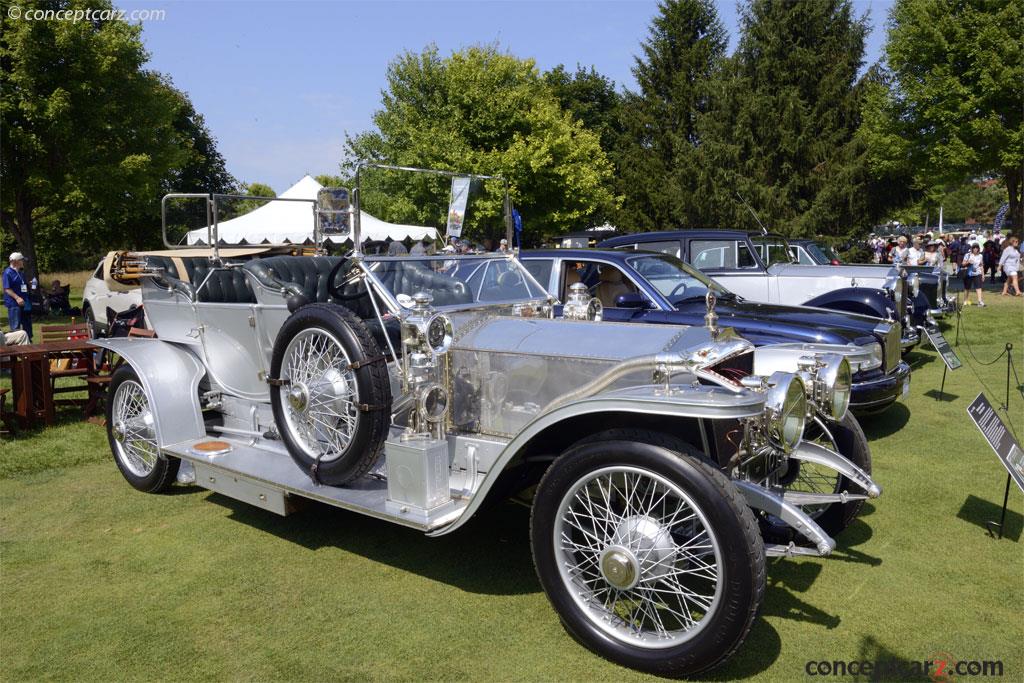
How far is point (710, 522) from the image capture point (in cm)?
270

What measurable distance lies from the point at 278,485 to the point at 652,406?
221cm

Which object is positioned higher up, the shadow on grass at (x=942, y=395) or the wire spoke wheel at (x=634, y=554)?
the wire spoke wheel at (x=634, y=554)

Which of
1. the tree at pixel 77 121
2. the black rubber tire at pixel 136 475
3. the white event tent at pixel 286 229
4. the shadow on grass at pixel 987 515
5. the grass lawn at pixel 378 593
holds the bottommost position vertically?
the grass lawn at pixel 378 593

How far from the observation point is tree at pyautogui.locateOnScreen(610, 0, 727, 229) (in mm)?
31938

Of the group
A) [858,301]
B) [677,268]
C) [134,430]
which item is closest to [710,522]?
[134,430]

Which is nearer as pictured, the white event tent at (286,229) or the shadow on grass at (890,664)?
the shadow on grass at (890,664)

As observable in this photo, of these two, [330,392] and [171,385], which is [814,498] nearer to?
[330,392]

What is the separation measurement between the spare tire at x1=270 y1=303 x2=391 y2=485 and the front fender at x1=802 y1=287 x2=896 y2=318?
6365 millimetres

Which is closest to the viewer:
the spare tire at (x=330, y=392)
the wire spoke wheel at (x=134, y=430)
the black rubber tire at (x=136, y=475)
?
the spare tire at (x=330, y=392)

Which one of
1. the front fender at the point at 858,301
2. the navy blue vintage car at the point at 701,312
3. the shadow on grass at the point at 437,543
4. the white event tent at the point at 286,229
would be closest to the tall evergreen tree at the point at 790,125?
the white event tent at the point at 286,229

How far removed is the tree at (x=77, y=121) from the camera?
18.2m

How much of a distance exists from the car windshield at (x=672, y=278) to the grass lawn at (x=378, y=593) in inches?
91.9

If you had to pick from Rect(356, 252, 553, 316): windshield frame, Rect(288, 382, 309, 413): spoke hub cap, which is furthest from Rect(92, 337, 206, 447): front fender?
Rect(356, 252, 553, 316): windshield frame

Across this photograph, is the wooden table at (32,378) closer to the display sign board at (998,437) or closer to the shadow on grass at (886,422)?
the display sign board at (998,437)
